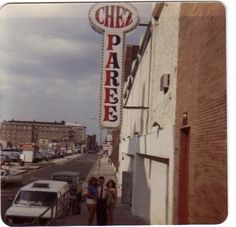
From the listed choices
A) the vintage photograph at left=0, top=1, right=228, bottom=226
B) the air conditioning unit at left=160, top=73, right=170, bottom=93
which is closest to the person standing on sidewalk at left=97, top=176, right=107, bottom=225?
the vintage photograph at left=0, top=1, right=228, bottom=226

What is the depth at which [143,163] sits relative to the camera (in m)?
12.5

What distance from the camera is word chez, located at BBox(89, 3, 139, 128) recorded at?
17.5 ft

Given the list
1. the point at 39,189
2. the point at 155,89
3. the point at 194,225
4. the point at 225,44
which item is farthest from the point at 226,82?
the point at 155,89

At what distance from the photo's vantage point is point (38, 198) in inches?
272

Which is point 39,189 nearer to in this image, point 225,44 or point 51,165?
point 51,165

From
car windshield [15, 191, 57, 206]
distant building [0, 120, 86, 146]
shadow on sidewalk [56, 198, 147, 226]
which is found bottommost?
shadow on sidewalk [56, 198, 147, 226]

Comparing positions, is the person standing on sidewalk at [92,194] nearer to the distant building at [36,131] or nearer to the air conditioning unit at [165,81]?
the distant building at [36,131]

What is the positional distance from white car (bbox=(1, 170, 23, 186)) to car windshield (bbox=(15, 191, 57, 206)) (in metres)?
0.47

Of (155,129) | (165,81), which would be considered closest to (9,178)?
(165,81)

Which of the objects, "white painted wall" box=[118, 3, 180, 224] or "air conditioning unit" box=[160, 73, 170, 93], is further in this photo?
"air conditioning unit" box=[160, 73, 170, 93]

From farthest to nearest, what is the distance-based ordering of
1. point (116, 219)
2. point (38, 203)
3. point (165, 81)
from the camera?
point (165, 81) → point (38, 203) → point (116, 219)

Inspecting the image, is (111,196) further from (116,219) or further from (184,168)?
(184,168)

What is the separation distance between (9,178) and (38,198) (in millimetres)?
1550

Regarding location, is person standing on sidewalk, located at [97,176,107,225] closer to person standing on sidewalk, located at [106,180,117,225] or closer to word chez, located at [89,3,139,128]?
person standing on sidewalk, located at [106,180,117,225]
